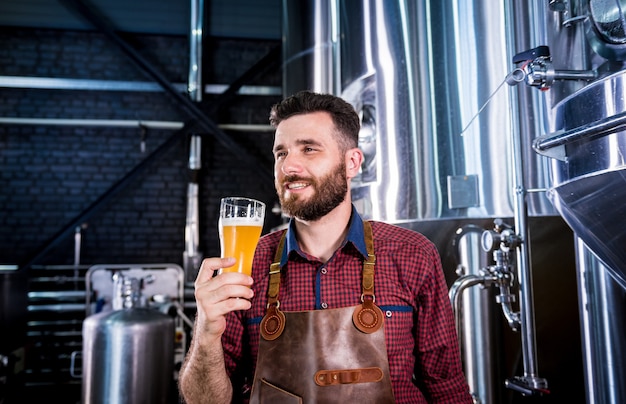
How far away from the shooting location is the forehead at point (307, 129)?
132 centimetres

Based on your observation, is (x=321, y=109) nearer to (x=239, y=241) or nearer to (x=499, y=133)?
(x=239, y=241)

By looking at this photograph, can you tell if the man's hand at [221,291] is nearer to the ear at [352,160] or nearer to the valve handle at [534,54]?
the ear at [352,160]

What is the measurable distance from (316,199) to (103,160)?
436 cm

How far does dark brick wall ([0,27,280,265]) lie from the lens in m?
4.84

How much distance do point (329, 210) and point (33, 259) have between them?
4077 millimetres

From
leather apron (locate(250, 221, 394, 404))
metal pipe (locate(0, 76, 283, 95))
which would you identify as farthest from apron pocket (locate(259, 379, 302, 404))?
metal pipe (locate(0, 76, 283, 95))

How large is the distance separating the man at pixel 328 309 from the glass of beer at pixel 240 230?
0.48 feet

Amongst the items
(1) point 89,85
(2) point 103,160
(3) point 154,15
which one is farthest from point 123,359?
(3) point 154,15

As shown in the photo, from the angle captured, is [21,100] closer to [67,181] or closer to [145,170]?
[67,181]

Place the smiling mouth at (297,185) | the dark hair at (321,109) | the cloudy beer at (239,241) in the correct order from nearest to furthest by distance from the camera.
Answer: the cloudy beer at (239,241), the smiling mouth at (297,185), the dark hair at (321,109)

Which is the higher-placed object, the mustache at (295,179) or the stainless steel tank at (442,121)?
the stainless steel tank at (442,121)

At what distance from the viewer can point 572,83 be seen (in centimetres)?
154

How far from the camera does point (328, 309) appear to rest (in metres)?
1.18

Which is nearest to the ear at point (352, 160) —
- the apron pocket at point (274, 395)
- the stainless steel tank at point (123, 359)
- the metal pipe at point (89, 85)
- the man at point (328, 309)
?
the man at point (328, 309)
